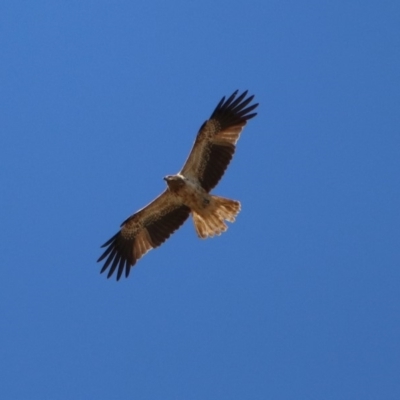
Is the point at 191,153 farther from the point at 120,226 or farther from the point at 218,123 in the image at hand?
the point at 120,226

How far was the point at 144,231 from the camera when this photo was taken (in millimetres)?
17391

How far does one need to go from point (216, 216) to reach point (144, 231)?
1466 millimetres

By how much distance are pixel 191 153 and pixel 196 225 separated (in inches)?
40.9

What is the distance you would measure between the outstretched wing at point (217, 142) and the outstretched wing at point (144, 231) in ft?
1.90

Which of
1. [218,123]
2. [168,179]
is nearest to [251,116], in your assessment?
[218,123]

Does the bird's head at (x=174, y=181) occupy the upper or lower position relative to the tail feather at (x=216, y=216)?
upper

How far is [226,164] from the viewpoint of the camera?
1639cm

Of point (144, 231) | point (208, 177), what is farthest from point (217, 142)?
point (144, 231)

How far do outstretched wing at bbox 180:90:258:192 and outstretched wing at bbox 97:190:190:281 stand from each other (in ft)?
1.90

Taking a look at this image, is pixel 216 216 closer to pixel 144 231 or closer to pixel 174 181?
pixel 174 181

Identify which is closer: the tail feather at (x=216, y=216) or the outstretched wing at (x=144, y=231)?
the tail feather at (x=216, y=216)

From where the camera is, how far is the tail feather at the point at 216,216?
53.5 feet

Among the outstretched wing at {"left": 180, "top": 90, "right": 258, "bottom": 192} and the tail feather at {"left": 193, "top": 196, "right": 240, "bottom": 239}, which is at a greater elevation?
the outstretched wing at {"left": 180, "top": 90, "right": 258, "bottom": 192}

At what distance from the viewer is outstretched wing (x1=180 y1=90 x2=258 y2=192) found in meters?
16.4
